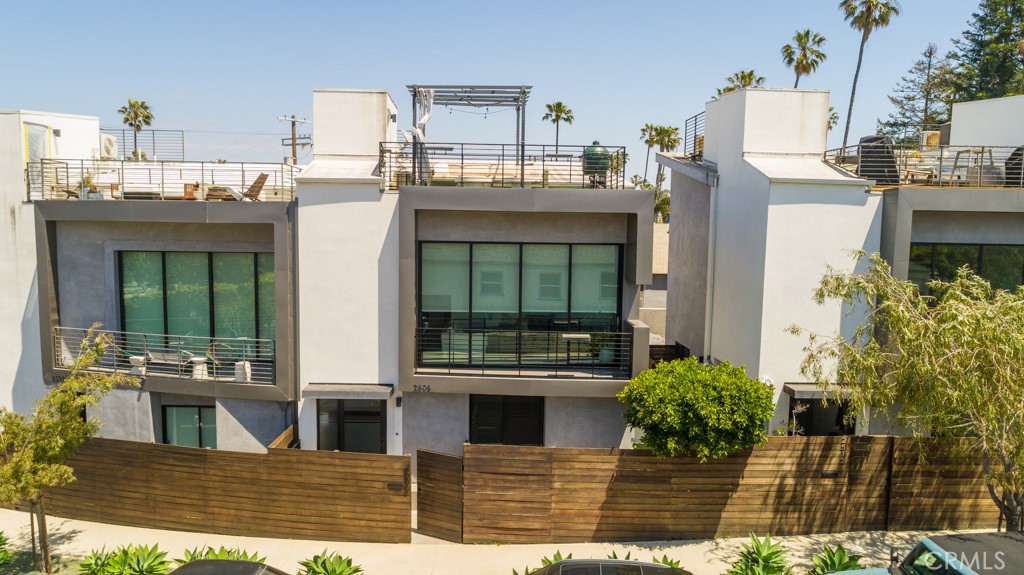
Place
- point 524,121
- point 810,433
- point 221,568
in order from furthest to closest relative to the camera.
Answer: point 524,121
point 810,433
point 221,568

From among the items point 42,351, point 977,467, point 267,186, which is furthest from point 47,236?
point 977,467

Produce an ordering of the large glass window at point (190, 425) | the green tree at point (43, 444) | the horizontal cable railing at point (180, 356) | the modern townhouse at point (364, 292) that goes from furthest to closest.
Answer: the large glass window at point (190, 425) → the horizontal cable railing at point (180, 356) → the modern townhouse at point (364, 292) → the green tree at point (43, 444)

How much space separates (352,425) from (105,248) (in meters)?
7.45

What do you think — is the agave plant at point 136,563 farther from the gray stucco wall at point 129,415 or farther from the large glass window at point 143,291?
the large glass window at point 143,291

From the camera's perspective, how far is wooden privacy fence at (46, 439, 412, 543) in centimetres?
1255

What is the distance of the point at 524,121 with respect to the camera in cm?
1703

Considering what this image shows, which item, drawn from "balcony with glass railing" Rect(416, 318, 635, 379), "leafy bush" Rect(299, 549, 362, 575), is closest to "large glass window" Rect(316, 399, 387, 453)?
"balcony with glass railing" Rect(416, 318, 635, 379)

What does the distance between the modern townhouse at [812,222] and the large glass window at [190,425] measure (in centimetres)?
1257

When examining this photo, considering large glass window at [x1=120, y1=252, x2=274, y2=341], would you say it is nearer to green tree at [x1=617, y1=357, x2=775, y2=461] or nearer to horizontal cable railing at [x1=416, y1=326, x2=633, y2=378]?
horizontal cable railing at [x1=416, y1=326, x2=633, y2=378]

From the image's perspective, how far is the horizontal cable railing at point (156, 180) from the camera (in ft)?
53.4

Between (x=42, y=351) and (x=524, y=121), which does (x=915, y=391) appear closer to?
(x=524, y=121)

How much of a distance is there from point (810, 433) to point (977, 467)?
3304mm

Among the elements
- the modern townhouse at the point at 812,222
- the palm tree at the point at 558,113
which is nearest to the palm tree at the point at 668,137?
the palm tree at the point at 558,113

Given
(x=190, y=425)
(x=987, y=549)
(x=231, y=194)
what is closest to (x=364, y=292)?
(x=231, y=194)
